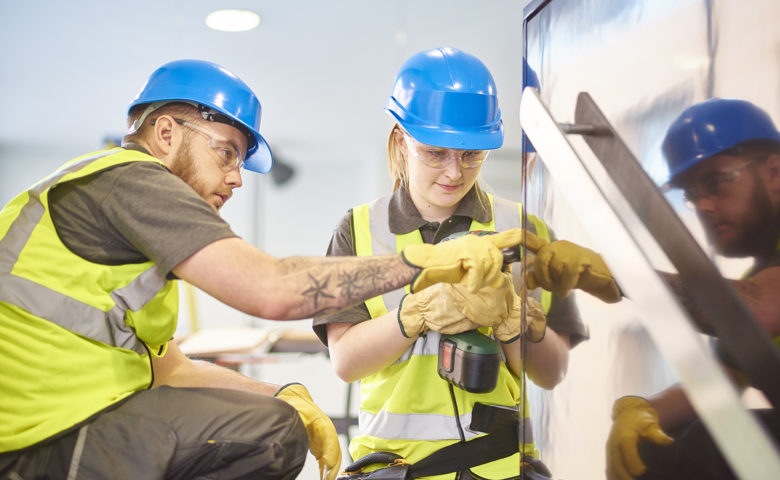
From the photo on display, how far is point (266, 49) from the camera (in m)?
3.31

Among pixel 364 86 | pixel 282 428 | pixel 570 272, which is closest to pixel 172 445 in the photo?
pixel 282 428

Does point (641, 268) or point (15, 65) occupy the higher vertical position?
point (15, 65)

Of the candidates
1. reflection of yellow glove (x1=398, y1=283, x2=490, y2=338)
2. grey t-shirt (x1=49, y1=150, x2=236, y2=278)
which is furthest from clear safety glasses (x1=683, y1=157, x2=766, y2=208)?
reflection of yellow glove (x1=398, y1=283, x2=490, y2=338)

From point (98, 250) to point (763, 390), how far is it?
93 centimetres

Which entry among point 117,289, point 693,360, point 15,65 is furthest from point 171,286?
point 15,65

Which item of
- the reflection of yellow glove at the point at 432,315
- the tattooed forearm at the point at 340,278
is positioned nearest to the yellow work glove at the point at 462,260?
the tattooed forearm at the point at 340,278

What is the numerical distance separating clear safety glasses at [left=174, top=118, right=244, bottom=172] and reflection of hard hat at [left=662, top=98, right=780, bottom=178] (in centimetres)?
93

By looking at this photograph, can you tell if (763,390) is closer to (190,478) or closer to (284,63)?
(190,478)

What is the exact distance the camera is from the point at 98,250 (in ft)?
3.15

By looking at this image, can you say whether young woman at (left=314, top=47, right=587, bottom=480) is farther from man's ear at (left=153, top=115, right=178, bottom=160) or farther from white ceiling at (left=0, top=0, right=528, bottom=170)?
white ceiling at (left=0, top=0, right=528, bottom=170)

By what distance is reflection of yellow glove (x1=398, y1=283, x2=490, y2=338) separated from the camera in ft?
4.14

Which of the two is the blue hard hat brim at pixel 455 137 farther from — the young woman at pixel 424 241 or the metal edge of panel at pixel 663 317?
the metal edge of panel at pixel 663 317

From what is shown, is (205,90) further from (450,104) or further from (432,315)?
(432,315)

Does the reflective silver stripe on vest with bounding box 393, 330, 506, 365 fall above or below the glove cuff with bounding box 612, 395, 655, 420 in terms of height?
below
